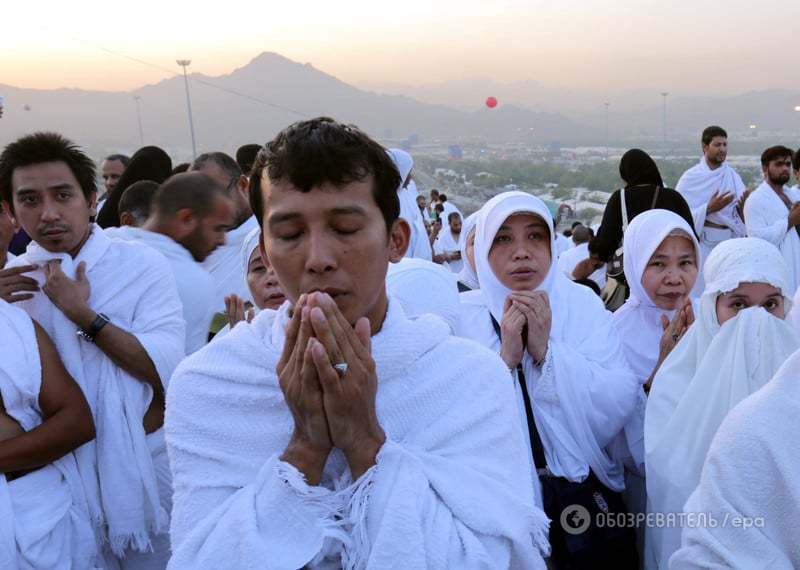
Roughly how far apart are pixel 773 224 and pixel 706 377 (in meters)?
5.28

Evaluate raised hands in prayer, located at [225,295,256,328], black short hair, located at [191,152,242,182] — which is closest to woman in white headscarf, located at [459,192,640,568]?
raised hands in prayer, located at [225,295,256,328]

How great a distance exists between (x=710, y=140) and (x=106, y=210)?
281 inches

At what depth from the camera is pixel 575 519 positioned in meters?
2.77

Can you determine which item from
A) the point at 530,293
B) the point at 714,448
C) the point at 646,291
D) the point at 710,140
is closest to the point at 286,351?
the point at 714,448

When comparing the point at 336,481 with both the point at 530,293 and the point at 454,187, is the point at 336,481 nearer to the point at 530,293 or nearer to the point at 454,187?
the point at 530,293

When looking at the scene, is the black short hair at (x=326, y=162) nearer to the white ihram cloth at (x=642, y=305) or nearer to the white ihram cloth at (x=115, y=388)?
the white ihram cloth at (x=115, y=388)

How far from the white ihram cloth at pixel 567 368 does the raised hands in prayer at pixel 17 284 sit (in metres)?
1.84

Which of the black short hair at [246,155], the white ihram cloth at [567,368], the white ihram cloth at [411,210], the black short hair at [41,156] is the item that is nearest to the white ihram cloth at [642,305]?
the white ihram cloth at [567,368]

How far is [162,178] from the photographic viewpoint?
241 inches

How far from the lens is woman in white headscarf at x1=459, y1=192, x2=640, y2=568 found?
9.38 feet

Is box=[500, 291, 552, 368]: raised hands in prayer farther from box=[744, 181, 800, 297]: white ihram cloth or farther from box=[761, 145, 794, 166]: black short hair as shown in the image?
box=[761, 145, 794, 166]: black short hair

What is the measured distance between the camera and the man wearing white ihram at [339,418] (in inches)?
58.2

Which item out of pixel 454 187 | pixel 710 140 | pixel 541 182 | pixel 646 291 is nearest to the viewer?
pixel 646 291

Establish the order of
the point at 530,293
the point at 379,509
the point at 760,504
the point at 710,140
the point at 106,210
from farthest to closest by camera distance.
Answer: the point at 710,140
the point at 106,210
the point at 530,293
the point at 760,504
the point at 379,509
